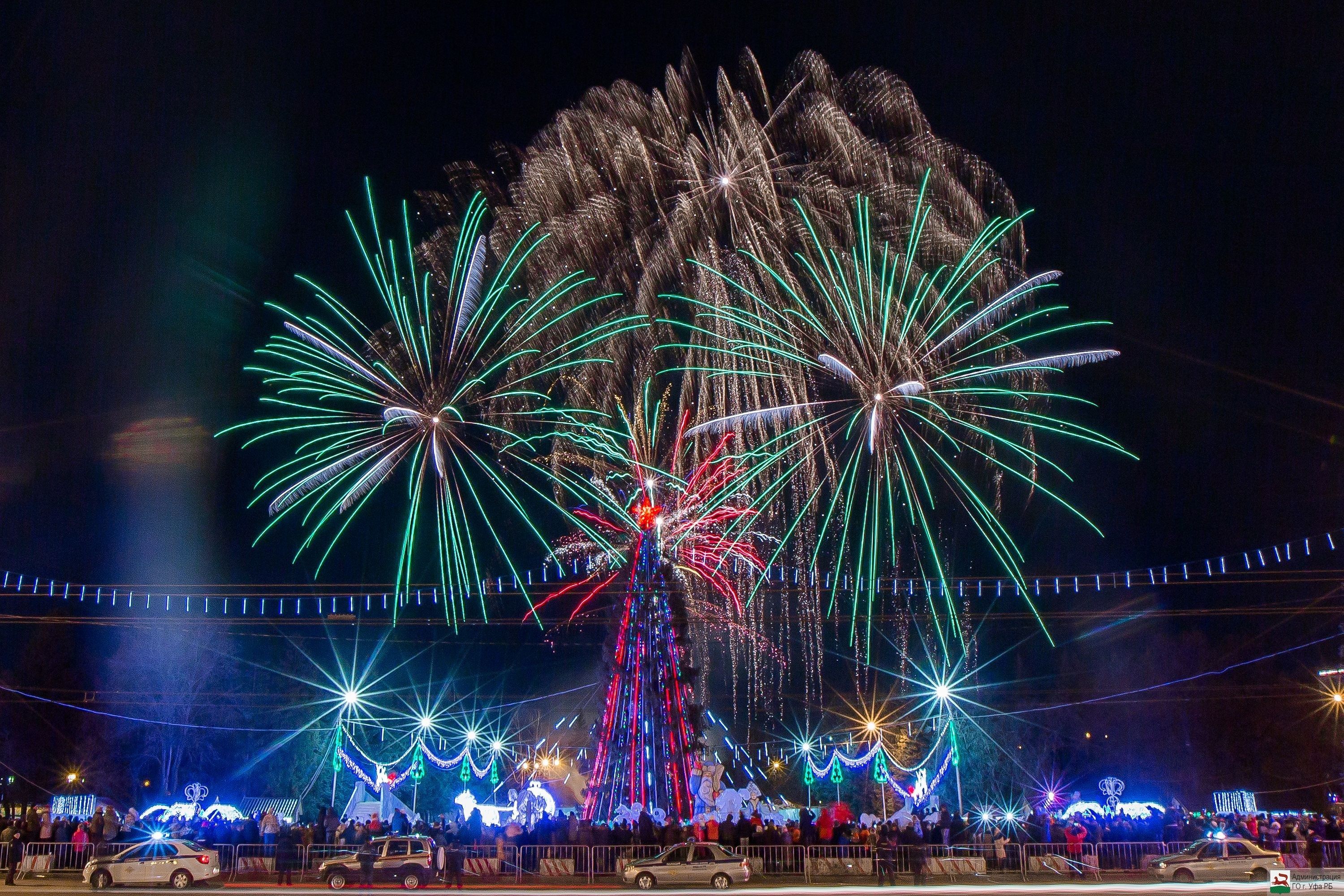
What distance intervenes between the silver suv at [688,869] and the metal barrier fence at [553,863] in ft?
5.58

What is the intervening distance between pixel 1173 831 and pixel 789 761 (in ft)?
138

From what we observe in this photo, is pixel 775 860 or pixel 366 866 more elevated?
pixel 366 866

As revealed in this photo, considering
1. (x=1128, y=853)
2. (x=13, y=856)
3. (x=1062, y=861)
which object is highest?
(x=13, y=856)

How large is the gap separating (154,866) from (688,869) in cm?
1232

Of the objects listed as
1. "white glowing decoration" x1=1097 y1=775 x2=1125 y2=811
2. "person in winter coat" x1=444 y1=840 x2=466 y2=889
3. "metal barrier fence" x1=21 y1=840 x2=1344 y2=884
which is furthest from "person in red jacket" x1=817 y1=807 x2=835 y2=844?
"white glowing decoration" x1=1097 y1=775 x2=1125 y2=811

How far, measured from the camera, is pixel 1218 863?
24828mm

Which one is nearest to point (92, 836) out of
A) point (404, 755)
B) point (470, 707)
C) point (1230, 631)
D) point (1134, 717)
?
point (404, 755)

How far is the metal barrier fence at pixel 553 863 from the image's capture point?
25.2 m

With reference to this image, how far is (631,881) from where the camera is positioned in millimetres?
24078

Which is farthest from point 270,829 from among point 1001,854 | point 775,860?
point 1001,854

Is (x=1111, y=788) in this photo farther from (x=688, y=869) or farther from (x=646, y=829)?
(x=688, y=869)

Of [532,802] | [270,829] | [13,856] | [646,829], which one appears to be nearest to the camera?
[13,856]

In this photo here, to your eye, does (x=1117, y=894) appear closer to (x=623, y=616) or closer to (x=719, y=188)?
(x=623, y=616)

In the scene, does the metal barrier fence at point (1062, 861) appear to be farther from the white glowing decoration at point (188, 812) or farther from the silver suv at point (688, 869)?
the white glowing decoration at point (188, 812)
